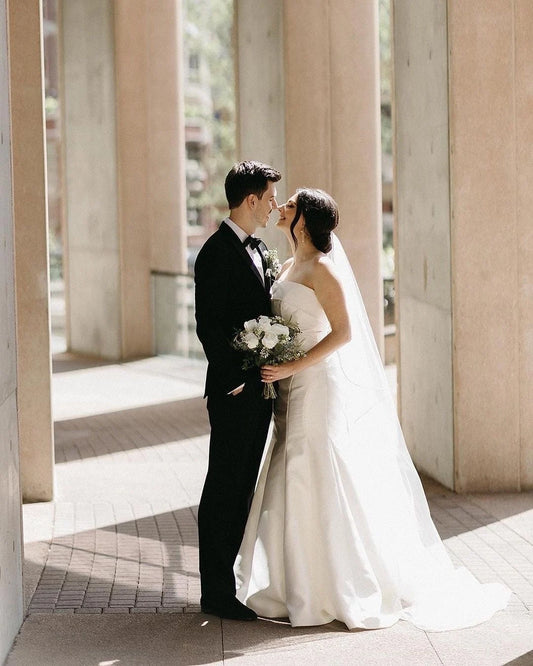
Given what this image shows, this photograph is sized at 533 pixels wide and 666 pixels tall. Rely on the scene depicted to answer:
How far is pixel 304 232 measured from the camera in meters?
6.42

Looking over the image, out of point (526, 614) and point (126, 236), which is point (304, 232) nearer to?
point (526, 614)

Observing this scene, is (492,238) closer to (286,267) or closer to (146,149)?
(286,267)

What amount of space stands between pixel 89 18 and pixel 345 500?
570 inches

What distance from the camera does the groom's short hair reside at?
620cm

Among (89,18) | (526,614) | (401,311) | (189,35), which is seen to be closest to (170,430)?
(401,311)

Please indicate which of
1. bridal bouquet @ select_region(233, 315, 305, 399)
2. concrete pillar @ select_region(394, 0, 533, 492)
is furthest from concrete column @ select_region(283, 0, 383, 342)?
bridal bouquet @ select_region(233, 315, 305, 399)

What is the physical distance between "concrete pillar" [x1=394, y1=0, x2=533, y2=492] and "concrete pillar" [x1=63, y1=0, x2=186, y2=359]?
33.1ft

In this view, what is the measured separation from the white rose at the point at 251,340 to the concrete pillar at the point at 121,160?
526 inches

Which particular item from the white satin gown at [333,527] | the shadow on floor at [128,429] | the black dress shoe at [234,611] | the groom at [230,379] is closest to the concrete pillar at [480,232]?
the white satin gown at [333,527]

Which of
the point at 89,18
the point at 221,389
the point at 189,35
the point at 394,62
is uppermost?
the point at 189,35

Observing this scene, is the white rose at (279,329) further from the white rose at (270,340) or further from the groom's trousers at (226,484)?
the groom's trousers at (226,484)

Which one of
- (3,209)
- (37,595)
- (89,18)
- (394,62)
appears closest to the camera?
(3,209)

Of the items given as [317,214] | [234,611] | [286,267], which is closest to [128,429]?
[286,267]

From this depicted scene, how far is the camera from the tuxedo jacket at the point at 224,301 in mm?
6176
